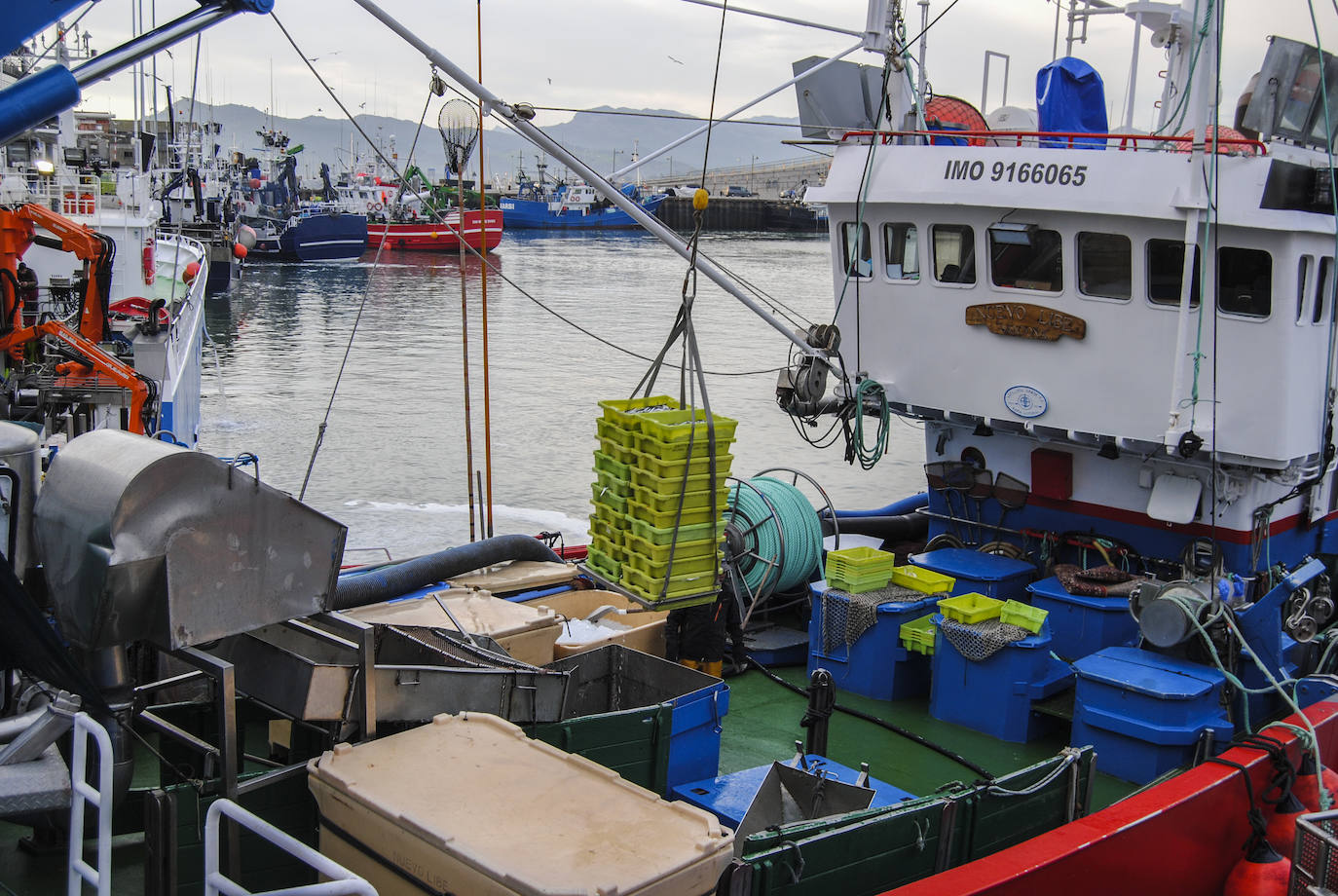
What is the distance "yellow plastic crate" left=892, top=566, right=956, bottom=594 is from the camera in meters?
9.66

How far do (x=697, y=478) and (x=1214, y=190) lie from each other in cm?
461

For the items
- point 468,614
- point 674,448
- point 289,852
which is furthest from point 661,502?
point 289,852

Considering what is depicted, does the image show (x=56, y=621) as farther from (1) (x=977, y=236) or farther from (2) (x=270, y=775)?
(1) (x=977, y=236)

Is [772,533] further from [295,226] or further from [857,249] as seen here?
[295,226]

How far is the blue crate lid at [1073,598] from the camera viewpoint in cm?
939

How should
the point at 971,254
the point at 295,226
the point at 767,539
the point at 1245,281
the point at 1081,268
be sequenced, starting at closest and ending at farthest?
the point at 1245,281 → the point at 1081,268 → the point at 767,539 → the point at 971,254 → the point at 295,226

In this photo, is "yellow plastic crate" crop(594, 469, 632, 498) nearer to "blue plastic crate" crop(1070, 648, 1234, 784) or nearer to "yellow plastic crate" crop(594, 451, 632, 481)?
"yellow plastic crate" crop(594, 451, 632, 481)

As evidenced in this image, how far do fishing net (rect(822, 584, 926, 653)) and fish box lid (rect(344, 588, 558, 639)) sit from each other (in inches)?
90.5

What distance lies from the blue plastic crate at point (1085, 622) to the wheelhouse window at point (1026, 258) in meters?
2.55

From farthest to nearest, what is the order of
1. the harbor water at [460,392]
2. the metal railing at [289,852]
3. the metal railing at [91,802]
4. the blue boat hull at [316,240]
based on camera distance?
the blue boat hull at [316,240] < the harbor water at [460,392] < the metal railing at [91,802] < the metal railing at [289,852]

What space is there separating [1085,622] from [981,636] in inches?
53.0

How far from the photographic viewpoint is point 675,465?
→ 284 inches

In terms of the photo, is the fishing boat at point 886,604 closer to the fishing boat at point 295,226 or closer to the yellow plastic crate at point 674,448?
the yellow plastic crate at point 674,448

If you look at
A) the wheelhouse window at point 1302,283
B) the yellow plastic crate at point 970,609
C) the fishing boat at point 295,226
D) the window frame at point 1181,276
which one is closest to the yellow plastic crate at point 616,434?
the yellow plastic crate at point 970,609
